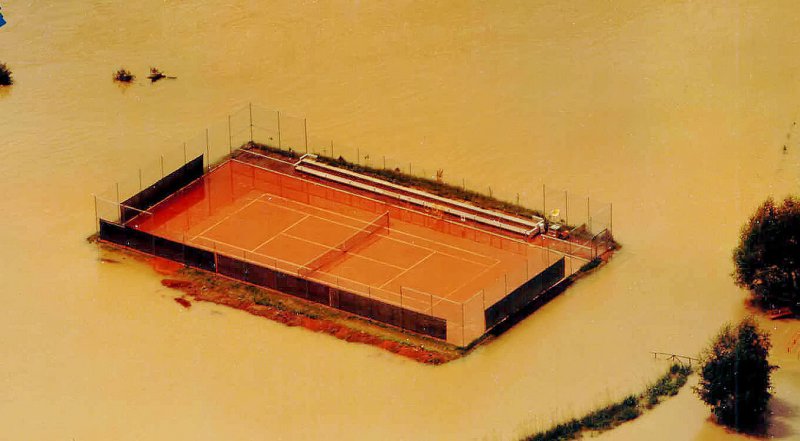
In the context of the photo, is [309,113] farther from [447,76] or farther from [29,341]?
[29,341]

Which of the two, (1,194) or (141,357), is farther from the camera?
(1,194)

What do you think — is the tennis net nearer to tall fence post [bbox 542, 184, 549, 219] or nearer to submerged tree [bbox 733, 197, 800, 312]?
tall fence post [bbox 542, 184, 549, 219]

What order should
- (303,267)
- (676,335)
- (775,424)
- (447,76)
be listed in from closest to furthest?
(775,424) < (676,335) < (303,267) < (447,76)

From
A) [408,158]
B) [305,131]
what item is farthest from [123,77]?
[408,158]

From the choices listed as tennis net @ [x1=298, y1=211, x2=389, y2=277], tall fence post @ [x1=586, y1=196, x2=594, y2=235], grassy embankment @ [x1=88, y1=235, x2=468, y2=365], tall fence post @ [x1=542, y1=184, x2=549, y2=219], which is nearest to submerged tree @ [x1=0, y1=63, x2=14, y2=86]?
grassy embankment @ [x1=88, y1=235, x2=468, y2=365]

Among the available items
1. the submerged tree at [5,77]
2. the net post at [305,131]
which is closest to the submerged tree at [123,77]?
the submerged tree at [5,77]

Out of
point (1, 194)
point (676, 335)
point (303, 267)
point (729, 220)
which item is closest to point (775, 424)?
point (676, 335)

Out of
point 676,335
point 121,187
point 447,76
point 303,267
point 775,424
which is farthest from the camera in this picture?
point 447,76
